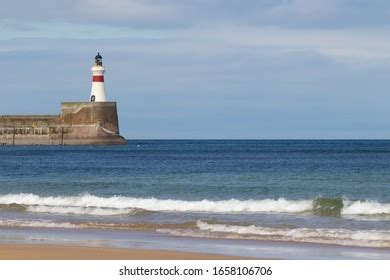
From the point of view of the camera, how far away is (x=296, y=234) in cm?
1784

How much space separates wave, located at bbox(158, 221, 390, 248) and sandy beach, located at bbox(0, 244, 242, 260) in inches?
121

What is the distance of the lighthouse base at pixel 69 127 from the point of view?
84750mm

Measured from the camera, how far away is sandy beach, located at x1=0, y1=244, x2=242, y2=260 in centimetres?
1425

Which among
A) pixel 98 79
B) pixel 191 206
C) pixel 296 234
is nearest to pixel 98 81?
pixel 98 79

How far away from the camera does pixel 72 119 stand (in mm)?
88500

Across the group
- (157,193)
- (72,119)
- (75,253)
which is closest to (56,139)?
(72,119)

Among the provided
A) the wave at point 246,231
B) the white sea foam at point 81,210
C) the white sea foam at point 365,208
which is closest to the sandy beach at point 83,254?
the wave at point 246,231

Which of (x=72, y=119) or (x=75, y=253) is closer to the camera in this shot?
(x=75, y=253)

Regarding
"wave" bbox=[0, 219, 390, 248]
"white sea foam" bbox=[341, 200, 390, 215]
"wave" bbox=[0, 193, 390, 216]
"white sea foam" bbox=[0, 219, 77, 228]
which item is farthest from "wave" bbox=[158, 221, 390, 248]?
"white sea foam" bbox=[341, 200, 390, 215]

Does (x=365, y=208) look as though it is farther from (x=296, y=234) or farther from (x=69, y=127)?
(x=69, y=127)

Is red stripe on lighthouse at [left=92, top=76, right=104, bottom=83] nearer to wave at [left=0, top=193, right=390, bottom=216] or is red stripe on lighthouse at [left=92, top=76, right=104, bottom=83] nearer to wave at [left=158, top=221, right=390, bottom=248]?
wave at [left=0, top=193, right=390, bottom=216]

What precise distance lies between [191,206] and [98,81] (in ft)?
187

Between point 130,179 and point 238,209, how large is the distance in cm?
1508
